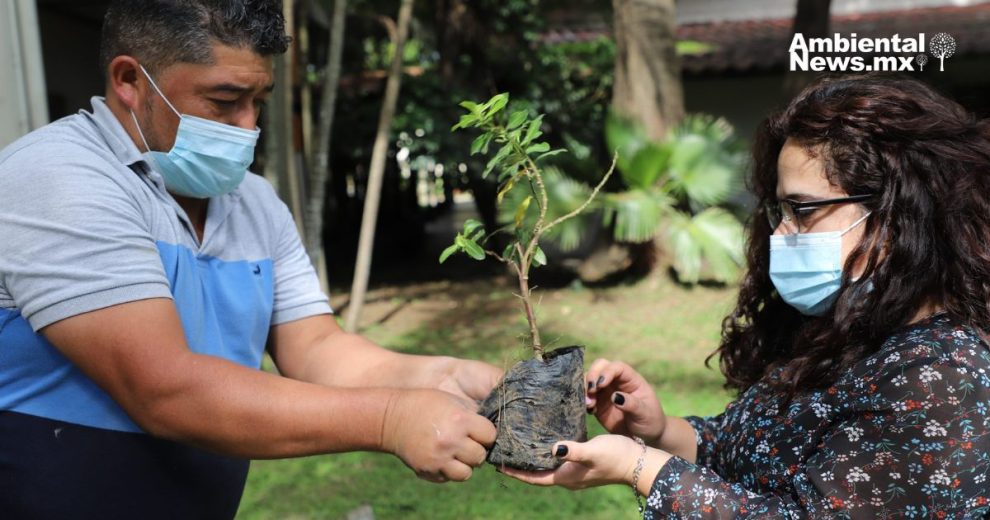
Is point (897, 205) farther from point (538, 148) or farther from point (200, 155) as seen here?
point (200, 155)

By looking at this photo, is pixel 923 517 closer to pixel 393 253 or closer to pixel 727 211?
pixel 727 211

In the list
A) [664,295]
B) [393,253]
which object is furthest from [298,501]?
[393,253]

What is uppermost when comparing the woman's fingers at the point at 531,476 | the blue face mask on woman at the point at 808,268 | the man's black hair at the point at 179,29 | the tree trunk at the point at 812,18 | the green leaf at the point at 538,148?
the tree trunk at the point at 812,18

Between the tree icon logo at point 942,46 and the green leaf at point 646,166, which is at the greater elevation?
the tree icon logo at point 942,46

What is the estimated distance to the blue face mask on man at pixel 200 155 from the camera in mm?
1986

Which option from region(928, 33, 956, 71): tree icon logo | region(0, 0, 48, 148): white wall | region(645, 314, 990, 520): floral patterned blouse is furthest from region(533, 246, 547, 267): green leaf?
region(928, 33, 956, 71): tree icon logo

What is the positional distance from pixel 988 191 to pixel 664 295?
23.5 ft

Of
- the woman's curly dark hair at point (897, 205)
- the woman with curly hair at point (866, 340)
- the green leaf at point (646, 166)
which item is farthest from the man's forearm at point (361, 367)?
the green leaf at point (646, 166)

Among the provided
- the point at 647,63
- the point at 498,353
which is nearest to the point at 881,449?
the point at 498,353

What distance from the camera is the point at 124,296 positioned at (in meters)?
1.60

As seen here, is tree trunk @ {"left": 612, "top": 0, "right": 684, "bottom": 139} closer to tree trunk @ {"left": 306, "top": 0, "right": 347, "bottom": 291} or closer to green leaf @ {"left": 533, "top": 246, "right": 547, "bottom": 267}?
tree trunk @ {"left": 306, "top": 0, "right": 347, "bottom": 291}

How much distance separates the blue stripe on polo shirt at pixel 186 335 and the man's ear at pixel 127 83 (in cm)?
38

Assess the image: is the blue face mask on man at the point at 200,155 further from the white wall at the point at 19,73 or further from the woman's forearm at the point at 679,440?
the white wall at the point at 19,73

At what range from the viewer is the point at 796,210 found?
78.0 inches
